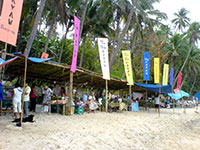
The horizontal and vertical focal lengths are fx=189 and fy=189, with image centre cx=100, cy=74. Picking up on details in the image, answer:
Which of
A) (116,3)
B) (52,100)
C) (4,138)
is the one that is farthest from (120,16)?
(4,138)

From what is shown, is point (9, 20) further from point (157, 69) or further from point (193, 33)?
point (193, 33)

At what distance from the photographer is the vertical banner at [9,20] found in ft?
15.6

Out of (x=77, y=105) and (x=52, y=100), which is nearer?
(x=52, y=100)

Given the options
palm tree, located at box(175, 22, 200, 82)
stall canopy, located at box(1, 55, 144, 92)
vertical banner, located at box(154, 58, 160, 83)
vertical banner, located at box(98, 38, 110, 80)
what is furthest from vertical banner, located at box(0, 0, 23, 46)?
palm tree, located at box(175, 22, 200, 82)

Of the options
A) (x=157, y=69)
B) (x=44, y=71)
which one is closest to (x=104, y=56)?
(x=44, y=71)

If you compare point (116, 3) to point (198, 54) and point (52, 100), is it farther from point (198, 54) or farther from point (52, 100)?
point (198, 54)

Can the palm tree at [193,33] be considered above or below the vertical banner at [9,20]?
above

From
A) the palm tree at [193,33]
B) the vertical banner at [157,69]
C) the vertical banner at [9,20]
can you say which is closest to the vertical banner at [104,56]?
the vertical banner at [157,69]

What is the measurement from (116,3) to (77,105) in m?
9.81

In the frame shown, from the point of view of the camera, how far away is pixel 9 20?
16.2 ft

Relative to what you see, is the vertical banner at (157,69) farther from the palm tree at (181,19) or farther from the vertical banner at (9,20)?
the palm tree at (181,19)

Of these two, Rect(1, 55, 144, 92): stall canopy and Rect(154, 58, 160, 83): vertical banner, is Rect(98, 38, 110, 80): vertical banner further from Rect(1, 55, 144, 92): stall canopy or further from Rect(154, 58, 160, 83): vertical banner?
Rect(154, 58, 160, 83): vertical banner

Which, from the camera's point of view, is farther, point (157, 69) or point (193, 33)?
point (193, 33)

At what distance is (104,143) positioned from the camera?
476 centimetres
